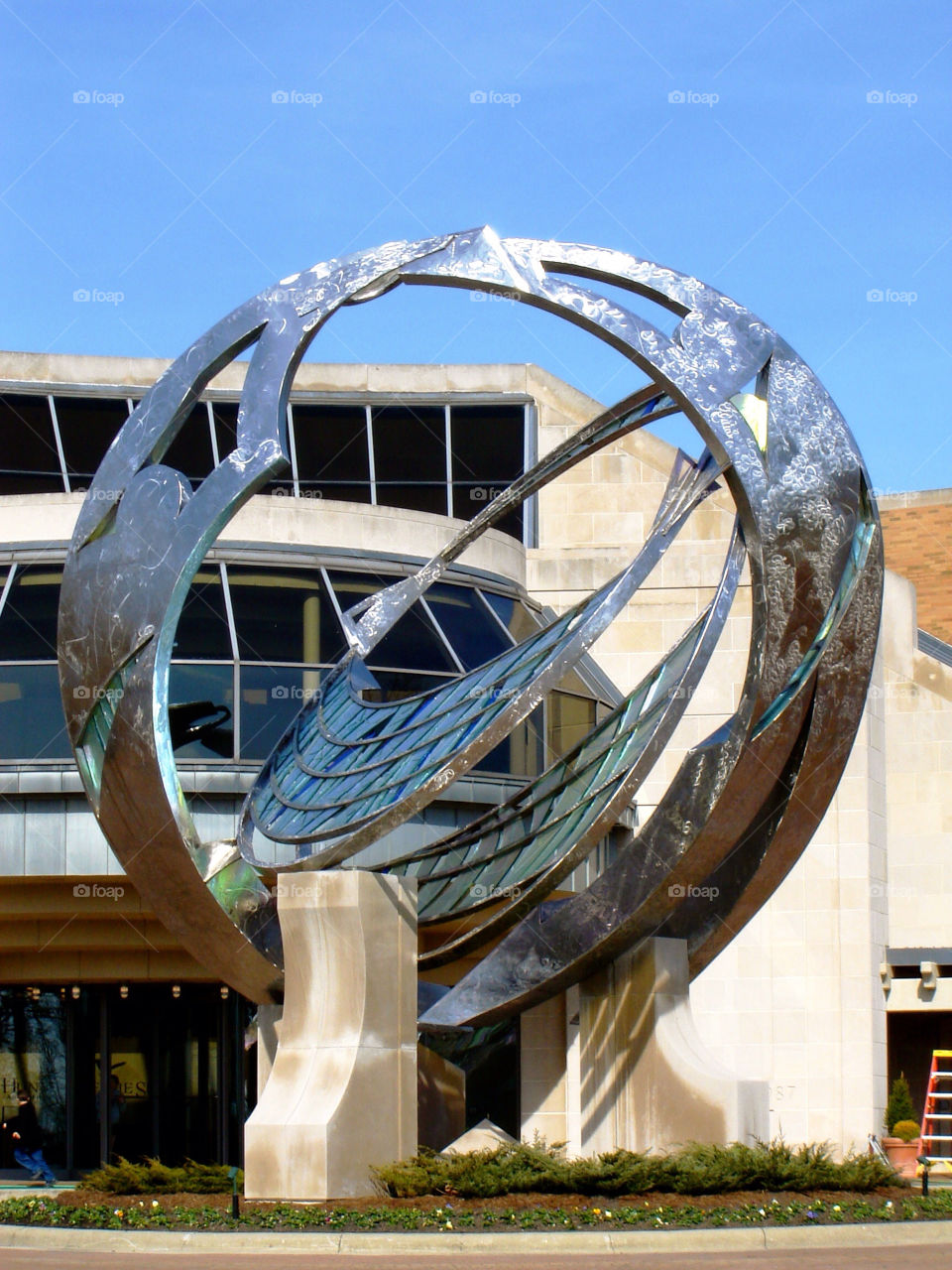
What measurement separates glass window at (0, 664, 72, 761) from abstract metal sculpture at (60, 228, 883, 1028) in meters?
7.23

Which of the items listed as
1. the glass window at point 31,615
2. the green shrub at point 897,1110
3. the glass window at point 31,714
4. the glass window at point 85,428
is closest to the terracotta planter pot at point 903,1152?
the green shrub at point 897,1110

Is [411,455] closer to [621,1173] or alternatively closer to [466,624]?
[466,624]

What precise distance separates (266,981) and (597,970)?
352 cm

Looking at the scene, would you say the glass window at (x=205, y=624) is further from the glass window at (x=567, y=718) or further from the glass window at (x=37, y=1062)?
the glass window at (x=37, y=1062)

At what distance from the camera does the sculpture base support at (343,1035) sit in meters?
17.5

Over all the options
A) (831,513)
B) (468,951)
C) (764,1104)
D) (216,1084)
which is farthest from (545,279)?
(216,1084)

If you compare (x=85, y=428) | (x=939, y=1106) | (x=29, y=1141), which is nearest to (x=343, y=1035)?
(x=29, y=1141)

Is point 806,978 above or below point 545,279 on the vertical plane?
below

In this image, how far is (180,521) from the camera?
1795 centimetres

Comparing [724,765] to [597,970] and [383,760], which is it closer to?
[597,970]

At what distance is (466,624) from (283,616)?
3060 mm

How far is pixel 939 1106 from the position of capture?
122ft

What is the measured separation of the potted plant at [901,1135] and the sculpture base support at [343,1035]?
44.3 feet

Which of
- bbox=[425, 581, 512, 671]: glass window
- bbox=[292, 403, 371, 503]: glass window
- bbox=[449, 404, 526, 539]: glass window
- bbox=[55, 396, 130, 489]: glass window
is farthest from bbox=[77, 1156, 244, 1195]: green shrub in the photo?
bbox=[55, 396, 130, 489]: glass window
